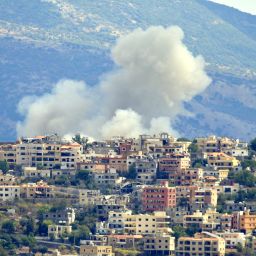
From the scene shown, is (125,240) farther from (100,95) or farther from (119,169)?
(100,95)

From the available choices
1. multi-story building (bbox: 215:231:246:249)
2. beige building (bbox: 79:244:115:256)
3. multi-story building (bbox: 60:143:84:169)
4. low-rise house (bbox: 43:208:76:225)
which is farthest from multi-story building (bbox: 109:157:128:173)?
beige building (bbox: 79:244:115:256)

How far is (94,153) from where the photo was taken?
438 feet

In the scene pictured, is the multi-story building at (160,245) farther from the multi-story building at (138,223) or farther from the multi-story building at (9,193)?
the multi-story building at (9,193)

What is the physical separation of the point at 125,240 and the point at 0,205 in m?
10.1

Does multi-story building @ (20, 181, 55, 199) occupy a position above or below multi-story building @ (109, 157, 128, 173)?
below

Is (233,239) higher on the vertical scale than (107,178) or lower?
lower

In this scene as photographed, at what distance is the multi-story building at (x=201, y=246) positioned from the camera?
10900 centimetres

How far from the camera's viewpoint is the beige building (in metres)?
108

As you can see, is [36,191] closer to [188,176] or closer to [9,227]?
[9,227]

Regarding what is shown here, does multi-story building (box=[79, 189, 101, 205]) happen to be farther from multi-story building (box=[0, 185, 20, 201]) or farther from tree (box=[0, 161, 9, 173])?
tree (box=[0, 161, 9, 173])

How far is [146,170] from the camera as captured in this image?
126250 millimetres

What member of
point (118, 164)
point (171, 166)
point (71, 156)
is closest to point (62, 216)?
point (171, 166)

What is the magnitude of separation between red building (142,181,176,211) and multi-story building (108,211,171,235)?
8.64 ft

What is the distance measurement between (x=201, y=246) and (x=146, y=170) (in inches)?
680
